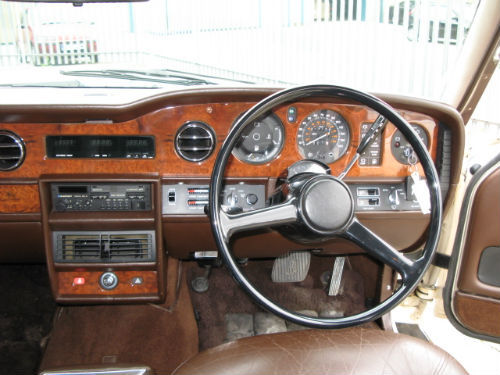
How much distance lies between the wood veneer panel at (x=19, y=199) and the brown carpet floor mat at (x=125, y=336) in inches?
31.8

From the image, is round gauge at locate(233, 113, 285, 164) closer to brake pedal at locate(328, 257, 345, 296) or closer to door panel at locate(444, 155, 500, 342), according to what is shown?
door panel at locate(444, 155, 500, 342)

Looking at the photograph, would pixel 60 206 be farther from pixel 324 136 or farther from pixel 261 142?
pixel 324 136

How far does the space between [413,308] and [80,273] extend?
6.39 ft

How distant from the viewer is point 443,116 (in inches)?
77.0

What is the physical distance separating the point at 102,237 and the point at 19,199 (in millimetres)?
385

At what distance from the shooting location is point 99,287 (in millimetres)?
2125

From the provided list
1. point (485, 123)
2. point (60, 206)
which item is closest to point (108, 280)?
point (60, 206)

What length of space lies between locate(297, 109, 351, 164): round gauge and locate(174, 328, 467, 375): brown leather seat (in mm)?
803

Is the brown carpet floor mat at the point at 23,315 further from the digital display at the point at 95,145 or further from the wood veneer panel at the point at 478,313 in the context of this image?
the wood veneer panel at the point at 478,313

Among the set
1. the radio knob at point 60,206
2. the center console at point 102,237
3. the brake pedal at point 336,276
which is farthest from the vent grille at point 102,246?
the brake pedal at point 336,276

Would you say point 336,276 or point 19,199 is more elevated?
point 19,199

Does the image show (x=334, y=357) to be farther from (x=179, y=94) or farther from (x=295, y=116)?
(x=179, y=94)

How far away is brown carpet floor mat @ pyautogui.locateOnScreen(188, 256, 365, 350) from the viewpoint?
2.68 meters

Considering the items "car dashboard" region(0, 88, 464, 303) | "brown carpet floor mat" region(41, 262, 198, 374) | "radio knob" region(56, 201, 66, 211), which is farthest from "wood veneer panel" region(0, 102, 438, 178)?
"brown carpet floor mat" region(41, 262, 198, 374)
